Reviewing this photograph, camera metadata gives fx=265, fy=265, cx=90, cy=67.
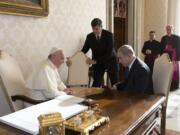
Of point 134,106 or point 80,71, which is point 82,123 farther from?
point 80,71

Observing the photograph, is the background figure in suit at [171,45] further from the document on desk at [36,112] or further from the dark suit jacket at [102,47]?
the document on desk at [36,112]

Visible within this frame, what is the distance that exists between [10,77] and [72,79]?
4.05ft

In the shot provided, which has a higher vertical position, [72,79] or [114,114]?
[114,114]

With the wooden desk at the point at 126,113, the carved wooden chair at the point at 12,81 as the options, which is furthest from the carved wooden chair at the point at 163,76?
the carved wooden chair at the point at 12,81

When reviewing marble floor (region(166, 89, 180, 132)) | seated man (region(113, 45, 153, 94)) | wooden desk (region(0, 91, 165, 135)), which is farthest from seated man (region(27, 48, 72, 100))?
marble floor (region(166, 89, 180, 132))

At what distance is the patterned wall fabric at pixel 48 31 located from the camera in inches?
117

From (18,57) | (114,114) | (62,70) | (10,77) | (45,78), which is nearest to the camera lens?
(114,114)

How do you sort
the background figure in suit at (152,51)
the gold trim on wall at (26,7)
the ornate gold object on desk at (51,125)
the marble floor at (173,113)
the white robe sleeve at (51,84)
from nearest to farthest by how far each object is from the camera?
the ornate gold object on desk at (51,125)
the white robe sleeve at (51,84)
the gold trim on wall at (26,7)
the marble floor at (173,113)
the background figure in suit at (152,51)

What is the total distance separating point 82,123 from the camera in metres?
1.35

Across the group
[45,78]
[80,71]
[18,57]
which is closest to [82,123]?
[45,78]

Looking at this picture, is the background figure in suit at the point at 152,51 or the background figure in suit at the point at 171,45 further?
the background figure in suit at the point at 152,51

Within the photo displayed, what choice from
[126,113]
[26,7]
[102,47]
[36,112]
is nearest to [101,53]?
[102,47]

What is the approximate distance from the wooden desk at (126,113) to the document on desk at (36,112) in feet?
0.13

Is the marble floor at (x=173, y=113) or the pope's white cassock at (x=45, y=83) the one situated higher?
the pope's white cassock at (x=45, y=83)
